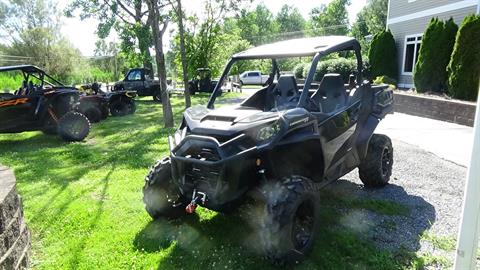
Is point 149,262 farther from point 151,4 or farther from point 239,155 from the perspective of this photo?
point 151,4

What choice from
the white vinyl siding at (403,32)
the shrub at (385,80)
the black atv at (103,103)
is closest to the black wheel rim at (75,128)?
the black atv at (103,103)

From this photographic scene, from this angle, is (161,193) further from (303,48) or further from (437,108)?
(437,108)

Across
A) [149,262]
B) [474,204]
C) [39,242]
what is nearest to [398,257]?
[474,204]

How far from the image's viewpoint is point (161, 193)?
4.00 meters

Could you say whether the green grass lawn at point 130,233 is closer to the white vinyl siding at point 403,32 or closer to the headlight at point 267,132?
the headlight at point 267,132

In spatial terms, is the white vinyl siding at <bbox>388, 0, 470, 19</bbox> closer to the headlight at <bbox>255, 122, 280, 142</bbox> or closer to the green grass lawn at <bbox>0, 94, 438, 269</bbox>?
the green grass lawn at <bbox>0, 94, 438, 269</bbox>

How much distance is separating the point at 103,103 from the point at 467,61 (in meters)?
11.0

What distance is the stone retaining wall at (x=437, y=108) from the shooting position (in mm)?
9109

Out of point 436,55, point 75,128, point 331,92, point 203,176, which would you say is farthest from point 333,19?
point 203,176

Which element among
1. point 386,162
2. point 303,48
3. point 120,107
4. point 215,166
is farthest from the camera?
point 120,107

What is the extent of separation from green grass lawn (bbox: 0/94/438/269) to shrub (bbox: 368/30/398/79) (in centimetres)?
1396

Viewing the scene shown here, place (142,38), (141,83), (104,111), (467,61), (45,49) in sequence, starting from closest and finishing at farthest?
(467,61)
(104,111)
(142,38)
(141,83)
(45,49)

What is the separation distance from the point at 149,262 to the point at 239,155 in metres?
1.30

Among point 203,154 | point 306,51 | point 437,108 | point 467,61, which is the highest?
point 306,51
